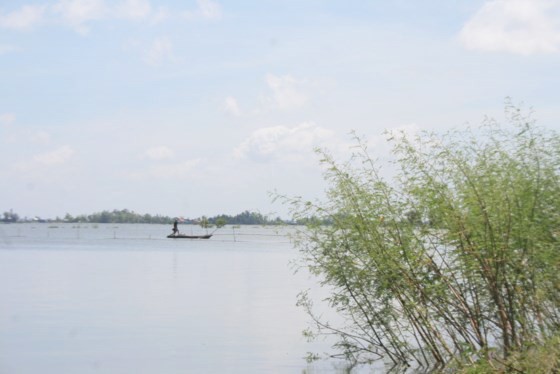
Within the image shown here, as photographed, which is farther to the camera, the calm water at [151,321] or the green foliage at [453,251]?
the calm water at [151,321]

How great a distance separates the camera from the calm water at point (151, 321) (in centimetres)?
1812

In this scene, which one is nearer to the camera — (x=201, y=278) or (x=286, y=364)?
(x=286, y=364)

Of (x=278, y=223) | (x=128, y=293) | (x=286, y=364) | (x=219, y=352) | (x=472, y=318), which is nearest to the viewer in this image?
(x=472, y=318)

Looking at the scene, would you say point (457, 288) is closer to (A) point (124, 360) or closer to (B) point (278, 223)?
(B) point (278, 223)

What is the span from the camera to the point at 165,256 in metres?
57.2

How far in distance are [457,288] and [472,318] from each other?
0.49m

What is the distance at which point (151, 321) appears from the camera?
80.1 feet

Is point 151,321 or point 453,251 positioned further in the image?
point 151,321

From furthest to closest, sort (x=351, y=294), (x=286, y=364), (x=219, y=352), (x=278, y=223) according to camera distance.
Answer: (x=219, y=352), (x=286, y=364), (x=278, y=223), (x=351, y=294)

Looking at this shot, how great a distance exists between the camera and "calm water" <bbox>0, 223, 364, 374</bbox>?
1812 cm

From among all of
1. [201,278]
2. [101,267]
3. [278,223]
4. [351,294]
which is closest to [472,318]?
[351,294]

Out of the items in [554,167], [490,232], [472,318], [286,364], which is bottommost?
[286,364]

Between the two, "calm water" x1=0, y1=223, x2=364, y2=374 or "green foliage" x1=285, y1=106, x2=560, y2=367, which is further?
"calm water" x1=0, y1=223, x2=364, y2=374

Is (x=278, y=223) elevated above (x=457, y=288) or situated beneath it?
elevated above
